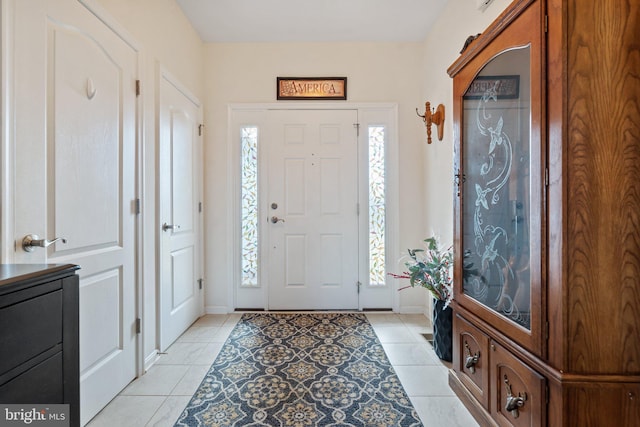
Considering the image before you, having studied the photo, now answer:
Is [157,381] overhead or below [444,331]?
below

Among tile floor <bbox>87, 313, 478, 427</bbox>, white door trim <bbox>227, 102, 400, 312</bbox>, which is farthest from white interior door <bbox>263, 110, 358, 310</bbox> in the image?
tile floor <bbox>87, 313, 478, 427</bbox>

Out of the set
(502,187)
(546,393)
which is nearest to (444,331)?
(546,393)

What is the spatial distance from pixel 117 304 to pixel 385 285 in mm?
2278

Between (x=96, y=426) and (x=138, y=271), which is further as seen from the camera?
(x=138, y=271)

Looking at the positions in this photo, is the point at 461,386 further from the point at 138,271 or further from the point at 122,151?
the point at 122,151

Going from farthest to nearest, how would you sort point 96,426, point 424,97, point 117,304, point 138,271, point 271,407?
point 424,97 → point 138,271 → point 117,304 → point 271,407 → point 96,426

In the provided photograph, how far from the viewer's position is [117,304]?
1.78 metres

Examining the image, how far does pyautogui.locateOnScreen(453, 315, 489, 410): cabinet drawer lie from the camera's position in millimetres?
1438

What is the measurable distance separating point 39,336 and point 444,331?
2.15 metres

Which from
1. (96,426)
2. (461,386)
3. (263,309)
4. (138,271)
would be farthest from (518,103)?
(263,309)

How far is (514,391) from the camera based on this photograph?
123 centimetres

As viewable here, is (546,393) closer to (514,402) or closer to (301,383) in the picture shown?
(514,402)

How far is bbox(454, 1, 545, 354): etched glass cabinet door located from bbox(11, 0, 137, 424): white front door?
6.13 ft

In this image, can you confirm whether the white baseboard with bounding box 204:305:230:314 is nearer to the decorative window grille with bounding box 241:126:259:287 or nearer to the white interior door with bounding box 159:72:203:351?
the white interior door with bounding box 159:72:203:351
